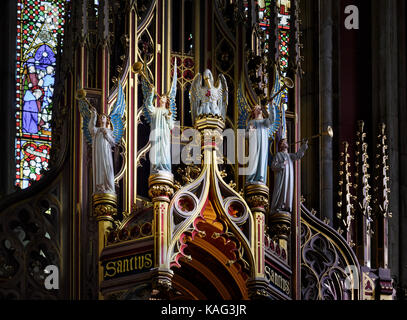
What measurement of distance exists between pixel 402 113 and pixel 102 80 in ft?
16.4

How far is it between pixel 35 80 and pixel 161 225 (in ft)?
15.5

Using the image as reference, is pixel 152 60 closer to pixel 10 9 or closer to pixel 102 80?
pixel 102 80

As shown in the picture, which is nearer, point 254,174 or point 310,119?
point 254,174

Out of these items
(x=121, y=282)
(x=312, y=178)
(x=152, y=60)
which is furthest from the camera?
(x=312, y=178)

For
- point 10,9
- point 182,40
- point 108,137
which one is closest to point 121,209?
point 108,137

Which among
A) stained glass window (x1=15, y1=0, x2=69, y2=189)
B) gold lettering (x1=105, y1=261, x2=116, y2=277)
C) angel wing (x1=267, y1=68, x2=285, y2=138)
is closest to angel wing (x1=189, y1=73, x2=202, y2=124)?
angel wing (x1=267, y1=68, x2=285, y2=138)

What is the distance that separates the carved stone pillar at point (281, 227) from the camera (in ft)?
80.7

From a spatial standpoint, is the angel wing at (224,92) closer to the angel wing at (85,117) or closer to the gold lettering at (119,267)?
the angel wing at (85,117)

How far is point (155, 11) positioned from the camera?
2536 cm

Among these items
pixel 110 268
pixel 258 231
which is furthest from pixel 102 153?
pixel 258 231

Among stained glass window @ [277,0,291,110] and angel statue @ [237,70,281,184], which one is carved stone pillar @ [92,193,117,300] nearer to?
angel statue @ [237,70,281,184]

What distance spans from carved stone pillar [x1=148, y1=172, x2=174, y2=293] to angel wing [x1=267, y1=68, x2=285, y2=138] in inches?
71.3

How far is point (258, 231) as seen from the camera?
23750 millimetres

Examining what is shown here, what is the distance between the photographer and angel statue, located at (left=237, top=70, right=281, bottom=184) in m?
24.2
